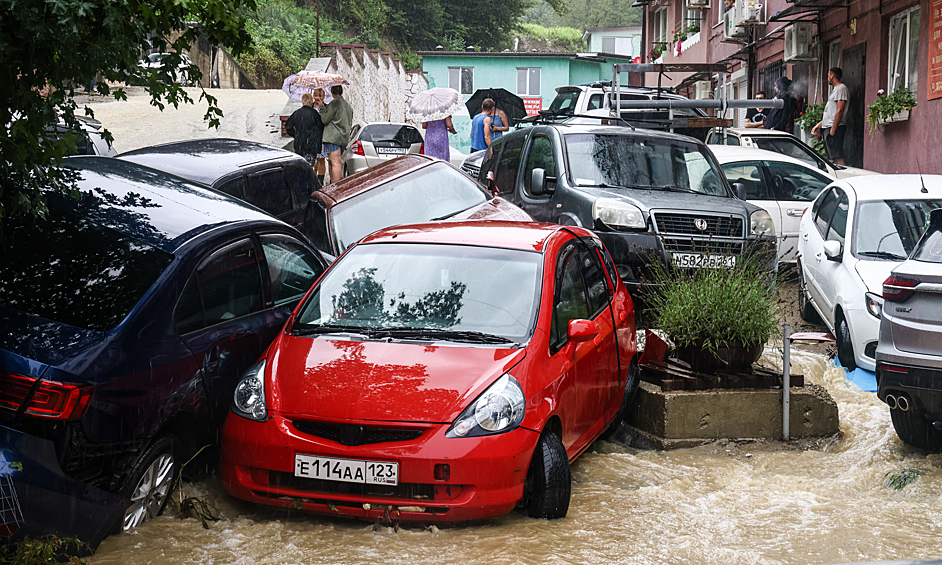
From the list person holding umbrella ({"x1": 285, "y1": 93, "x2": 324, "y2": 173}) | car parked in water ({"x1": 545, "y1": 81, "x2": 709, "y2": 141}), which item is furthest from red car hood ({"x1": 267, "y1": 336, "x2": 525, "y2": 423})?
person holding umbrella ({"x1": 285, "y1": 93, "x2": 324, "y2": 173})

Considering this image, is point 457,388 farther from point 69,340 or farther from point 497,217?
point 497,217

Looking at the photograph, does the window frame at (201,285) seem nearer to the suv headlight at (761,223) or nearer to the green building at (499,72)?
the suv headlight at (761,223)

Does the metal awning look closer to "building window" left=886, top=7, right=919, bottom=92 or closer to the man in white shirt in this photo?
the man in white shirt

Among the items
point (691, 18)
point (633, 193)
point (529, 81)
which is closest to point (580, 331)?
point (633, 193)

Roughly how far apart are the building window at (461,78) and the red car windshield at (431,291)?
145 ft

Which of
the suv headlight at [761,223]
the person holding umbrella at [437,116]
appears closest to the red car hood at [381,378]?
the suv headlight at [761,223]

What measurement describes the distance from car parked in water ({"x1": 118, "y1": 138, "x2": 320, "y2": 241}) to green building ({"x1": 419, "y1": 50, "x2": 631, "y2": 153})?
3859cm

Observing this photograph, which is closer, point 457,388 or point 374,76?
point 457,388

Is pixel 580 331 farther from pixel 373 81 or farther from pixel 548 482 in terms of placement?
pixel 373 81

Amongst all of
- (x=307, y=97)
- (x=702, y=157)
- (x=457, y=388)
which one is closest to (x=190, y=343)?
(x=457, y=388)

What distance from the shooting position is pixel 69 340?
4379mm

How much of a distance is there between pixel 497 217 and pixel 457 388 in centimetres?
509

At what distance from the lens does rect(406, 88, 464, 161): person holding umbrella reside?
67.6 ft

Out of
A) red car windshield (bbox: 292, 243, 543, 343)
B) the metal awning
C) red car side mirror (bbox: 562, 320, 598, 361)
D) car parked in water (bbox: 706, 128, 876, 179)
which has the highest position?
the metal awning
